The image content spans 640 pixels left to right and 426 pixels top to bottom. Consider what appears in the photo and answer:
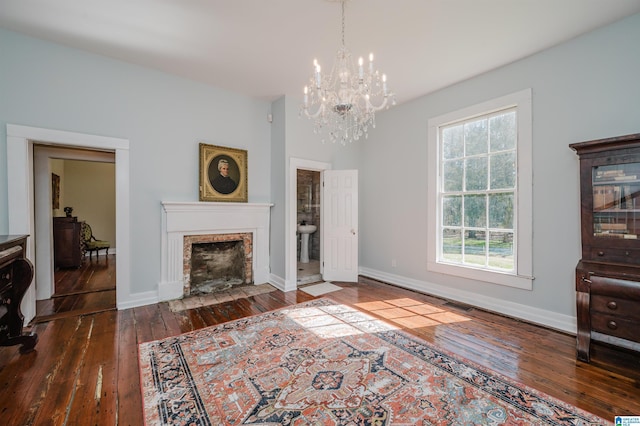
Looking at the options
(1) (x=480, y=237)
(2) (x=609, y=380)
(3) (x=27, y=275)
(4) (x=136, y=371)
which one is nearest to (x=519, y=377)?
(2) (x=609, y=380)

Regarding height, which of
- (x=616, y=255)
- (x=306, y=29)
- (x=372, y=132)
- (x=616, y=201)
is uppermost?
(x=306, y=29)

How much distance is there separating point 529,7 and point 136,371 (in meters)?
4.49

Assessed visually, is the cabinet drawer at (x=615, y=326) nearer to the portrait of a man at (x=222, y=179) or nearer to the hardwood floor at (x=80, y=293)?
the portrait of a man at (x=222, y=179)

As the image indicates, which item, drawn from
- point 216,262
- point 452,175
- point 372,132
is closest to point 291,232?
point 216,262

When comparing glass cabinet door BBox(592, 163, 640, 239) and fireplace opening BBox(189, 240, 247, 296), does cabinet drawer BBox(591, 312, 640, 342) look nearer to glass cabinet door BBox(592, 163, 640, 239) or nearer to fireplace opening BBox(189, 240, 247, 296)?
Answer: glass cabinet door BBox(592, 163, 640, 239)

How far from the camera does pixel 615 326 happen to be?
216 centimetres

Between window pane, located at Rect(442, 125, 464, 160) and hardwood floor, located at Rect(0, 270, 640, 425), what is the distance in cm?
211

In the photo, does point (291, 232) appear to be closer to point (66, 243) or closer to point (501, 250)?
point (501, 250)

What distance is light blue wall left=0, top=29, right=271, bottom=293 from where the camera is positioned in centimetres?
288

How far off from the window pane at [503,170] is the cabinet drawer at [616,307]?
4.88 feet

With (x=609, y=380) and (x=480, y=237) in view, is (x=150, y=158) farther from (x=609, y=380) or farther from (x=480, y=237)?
(x=609, y=380)

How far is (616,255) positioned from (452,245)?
1.74m

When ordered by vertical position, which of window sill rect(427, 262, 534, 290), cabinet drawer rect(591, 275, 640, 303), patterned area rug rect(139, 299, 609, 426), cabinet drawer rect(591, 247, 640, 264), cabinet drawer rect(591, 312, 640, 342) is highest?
cabinet drawer rect(591, 247, 640, 264)

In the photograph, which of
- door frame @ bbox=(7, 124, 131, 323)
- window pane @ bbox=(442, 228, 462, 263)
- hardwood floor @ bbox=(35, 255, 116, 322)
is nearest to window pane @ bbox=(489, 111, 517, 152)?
window pane @ bbox=(442, 228, 462, 263)
